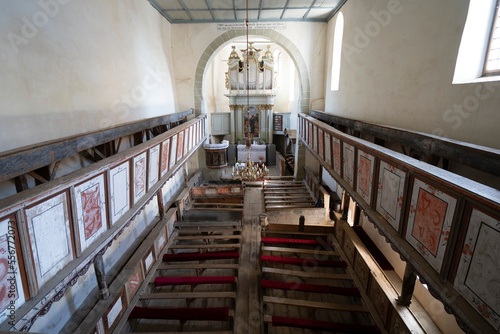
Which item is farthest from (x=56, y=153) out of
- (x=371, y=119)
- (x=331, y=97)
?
(x=331, y=97)

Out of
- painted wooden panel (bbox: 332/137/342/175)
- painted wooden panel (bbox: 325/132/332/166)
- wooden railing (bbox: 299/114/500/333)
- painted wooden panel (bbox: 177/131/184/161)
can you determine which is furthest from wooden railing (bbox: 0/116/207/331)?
painted wooden panel (bbox: 325/132/332/166)

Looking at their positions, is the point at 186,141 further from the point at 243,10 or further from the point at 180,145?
the point at 243,10

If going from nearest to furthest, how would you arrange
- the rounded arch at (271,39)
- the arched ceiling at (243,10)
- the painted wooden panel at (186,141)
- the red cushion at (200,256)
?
the red cushion at (200,256)
the painted wooden panel at (186,141)
the arched ceiling at (243,10)
the rounded arch at (271,39)

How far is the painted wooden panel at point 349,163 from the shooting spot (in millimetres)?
4191

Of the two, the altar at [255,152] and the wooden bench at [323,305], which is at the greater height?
the altar at [255,152]

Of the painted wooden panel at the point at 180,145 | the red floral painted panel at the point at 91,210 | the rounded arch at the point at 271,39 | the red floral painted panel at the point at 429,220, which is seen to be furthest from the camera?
the rounded arch at the point at 271,39

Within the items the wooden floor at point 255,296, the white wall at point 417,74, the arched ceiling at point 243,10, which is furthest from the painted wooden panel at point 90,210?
the arched ceiling at point 243,10

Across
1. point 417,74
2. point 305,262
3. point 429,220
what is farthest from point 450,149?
point 305,262

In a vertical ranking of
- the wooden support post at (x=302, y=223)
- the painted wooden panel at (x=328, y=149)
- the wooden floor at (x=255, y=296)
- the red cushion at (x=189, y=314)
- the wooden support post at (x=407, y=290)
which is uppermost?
the painted wooden panel at (x=328, y=149)

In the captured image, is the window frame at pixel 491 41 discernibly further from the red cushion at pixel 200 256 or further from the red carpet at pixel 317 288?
the red cushion at pixel 200 256

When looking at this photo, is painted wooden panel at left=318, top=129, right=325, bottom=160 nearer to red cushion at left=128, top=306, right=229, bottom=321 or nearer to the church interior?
the church interior

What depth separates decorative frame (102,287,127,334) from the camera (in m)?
3.94

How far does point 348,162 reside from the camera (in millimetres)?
4375

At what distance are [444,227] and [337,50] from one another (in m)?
8.19
